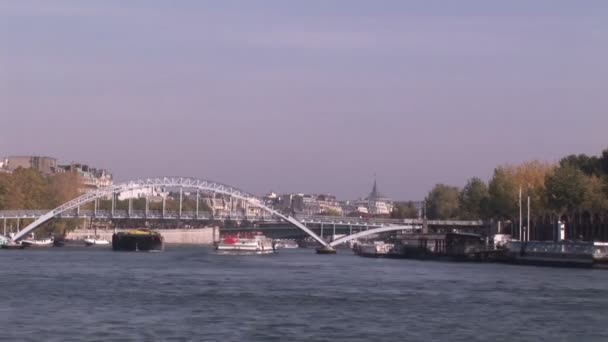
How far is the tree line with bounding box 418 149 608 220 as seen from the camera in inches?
3319

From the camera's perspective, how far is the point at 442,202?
449ft

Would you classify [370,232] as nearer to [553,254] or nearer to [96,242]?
Result: [96,242]

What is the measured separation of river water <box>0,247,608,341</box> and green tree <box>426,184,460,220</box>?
240 feet

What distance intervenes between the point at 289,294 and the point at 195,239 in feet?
373

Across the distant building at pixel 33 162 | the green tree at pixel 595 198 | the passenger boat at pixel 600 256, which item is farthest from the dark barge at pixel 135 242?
the distant building at pixel 33 162

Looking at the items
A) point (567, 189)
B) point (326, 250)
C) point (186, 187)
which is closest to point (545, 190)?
point (567, 189)

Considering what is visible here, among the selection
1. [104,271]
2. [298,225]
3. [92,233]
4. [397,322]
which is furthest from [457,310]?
[92,233]

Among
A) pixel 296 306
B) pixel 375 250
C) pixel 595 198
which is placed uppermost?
pixel 595 198

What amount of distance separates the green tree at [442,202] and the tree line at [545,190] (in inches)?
213

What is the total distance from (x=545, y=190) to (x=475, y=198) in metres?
18.0

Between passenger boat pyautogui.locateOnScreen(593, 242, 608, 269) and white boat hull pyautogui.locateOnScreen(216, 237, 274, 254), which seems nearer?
passenger boat pyautogui.locateOnScreen(593, 242, 608, 269)

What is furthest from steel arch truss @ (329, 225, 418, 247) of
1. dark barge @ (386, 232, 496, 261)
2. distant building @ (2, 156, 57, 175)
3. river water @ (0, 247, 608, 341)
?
distant building @ (2, 156, 57, 175)

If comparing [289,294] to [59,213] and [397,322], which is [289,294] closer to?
[397,322]

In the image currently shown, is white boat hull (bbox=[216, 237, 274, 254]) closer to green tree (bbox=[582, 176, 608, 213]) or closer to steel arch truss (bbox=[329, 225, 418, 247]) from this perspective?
steel arch truss (bbox=[329, 225, 418, 247])
